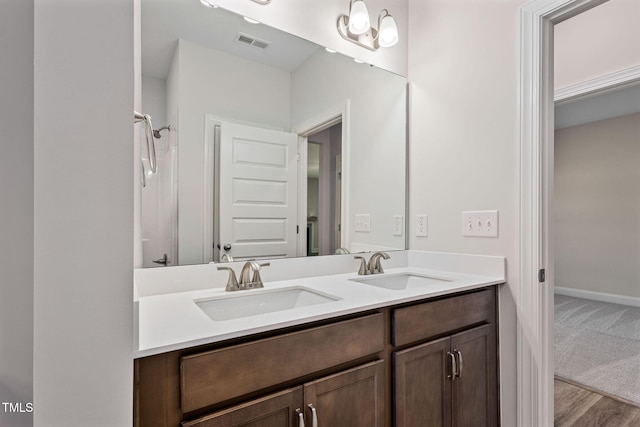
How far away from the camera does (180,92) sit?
126 centimetres

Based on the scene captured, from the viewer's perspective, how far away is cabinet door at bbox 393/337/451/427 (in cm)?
107

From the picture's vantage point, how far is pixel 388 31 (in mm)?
1712

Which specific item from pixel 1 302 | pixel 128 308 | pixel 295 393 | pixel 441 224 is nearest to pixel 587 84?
pixel 441 224

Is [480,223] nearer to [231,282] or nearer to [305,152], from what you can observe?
[305,152]

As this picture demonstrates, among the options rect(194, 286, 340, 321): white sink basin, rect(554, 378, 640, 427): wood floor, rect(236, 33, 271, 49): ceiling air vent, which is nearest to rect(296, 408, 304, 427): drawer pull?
rect(194, 286, 340, 321): white sink basin

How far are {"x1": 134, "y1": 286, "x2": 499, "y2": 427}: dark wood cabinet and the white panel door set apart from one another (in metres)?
0.60

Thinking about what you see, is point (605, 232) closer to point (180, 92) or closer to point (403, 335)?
point (403, 335)

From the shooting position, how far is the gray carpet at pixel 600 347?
1994mm

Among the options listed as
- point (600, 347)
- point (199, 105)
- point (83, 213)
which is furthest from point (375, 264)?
point (600, 347)

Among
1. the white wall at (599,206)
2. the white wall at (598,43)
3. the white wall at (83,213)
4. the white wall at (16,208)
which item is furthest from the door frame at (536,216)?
the white wall at (599,206)

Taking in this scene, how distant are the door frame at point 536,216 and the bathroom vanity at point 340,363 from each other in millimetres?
128

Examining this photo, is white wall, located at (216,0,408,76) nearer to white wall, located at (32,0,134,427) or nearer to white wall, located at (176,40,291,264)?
white wall, located at (176,40,291,264)

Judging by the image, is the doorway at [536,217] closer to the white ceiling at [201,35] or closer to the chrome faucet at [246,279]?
the white ceiling at [201,35]

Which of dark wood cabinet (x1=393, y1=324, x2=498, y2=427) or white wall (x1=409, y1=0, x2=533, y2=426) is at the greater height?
white wall (x1=409, y1=0, x2=533, y2=426)
